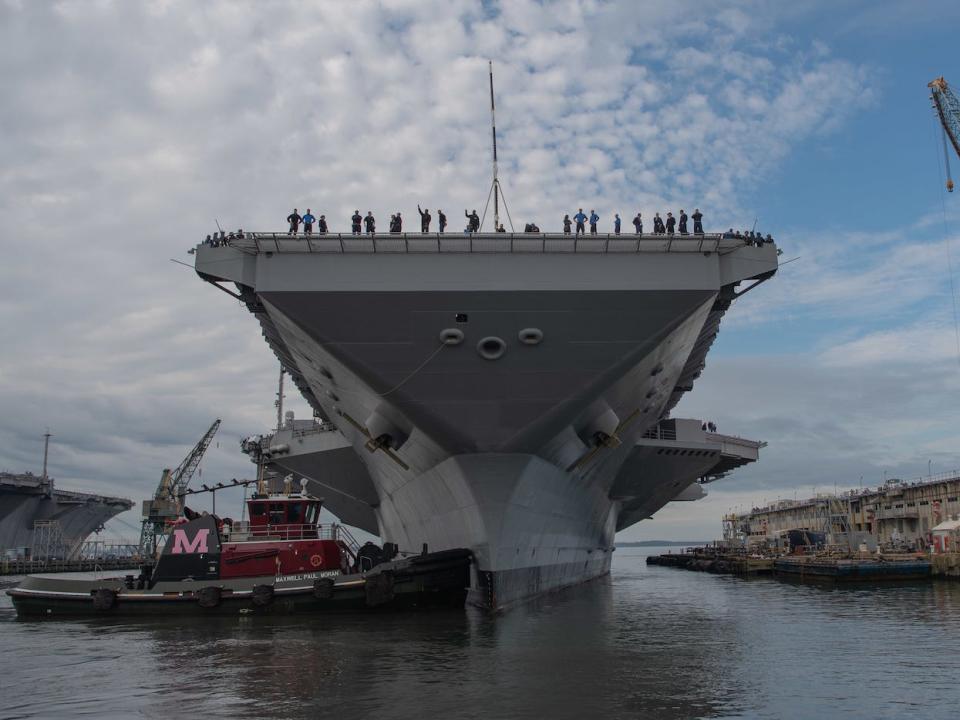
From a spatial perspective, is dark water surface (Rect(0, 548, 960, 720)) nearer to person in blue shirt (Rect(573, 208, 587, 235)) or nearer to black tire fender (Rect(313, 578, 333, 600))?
black tire fender (Rect(313, 578, 333, 600))

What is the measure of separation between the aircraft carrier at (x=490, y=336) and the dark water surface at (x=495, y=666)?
10.1ft

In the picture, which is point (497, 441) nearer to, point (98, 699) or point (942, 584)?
point (98, 699)

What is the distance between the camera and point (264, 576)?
1842 centimetres

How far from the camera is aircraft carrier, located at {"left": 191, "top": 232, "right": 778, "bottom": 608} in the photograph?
1443 centimetres

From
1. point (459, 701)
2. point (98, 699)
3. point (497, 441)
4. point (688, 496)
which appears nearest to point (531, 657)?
point (459, 701)

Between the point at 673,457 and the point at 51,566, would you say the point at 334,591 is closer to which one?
the point at 673,457

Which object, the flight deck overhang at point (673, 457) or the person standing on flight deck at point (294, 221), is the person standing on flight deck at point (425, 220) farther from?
the flight deck overhang at point (673, 457)

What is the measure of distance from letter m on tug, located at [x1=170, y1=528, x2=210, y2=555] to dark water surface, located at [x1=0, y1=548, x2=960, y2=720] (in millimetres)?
1650

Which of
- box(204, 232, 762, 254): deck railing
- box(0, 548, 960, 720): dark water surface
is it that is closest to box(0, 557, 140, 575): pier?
box(0, 548, 960, 720): dark water surface

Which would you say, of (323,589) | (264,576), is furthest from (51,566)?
(323,589)

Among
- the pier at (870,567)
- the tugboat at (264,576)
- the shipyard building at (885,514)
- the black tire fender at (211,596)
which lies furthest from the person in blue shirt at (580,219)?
the shipyard building at (885,514)

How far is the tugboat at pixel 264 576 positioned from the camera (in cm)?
1734

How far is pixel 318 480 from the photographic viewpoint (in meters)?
28.7

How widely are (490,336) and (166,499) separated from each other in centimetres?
4763
